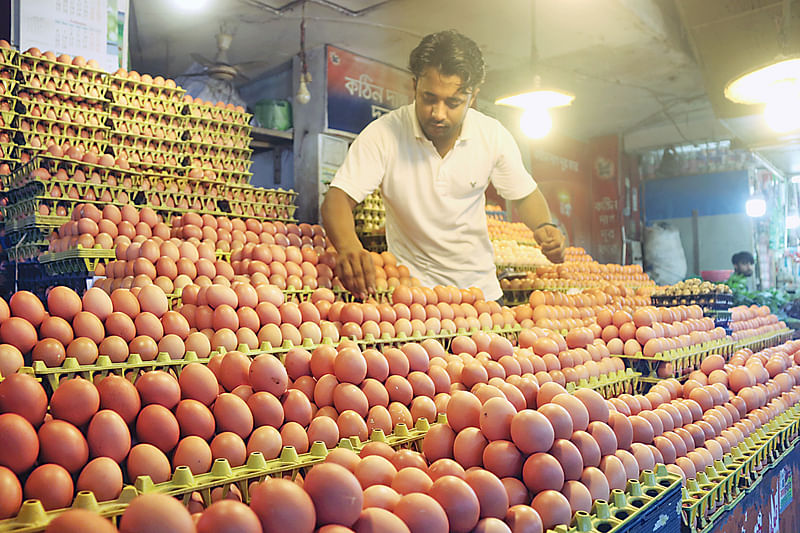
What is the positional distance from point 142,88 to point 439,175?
2.68 meters

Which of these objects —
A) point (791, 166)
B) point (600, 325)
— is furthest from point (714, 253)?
point (600, 325)

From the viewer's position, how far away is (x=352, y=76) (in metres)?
7.80

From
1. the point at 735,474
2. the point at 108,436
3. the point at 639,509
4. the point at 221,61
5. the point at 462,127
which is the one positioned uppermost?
the point at 221,61

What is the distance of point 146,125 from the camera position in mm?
4828

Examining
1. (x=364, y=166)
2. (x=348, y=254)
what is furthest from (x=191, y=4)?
→ (x=348, y=254)

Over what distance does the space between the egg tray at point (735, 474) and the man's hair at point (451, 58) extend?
2108 millimetres

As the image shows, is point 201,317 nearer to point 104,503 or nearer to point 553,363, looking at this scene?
point 104,503

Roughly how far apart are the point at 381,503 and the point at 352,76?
7.21 meters

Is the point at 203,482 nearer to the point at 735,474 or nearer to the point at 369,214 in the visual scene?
the point at 735,474

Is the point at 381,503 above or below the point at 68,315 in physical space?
below

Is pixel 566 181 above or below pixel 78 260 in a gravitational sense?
above

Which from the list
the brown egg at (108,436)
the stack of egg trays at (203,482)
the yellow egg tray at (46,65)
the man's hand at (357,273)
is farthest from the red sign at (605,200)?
the brown egg at (108,436)

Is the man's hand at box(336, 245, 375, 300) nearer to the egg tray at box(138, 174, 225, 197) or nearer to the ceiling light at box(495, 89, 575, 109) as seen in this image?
the egg tray at box(138, 174, 225, 197)

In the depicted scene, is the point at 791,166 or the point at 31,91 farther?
the point at 791,166
